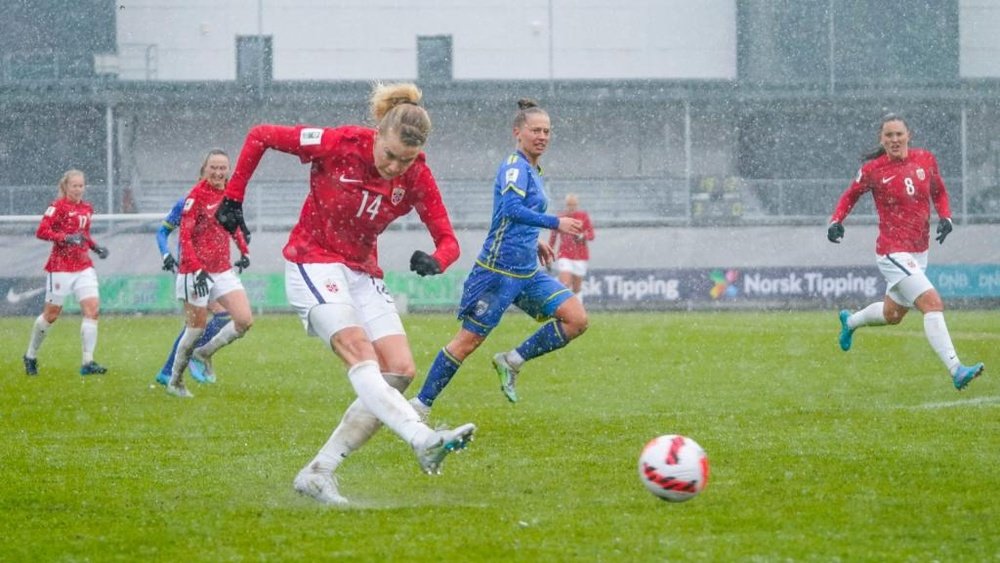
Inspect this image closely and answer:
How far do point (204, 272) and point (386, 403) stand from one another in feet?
20.9

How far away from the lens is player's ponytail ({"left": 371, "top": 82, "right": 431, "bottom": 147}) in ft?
22.3

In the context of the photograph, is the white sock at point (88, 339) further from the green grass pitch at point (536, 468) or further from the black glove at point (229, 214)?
the black glove at point (229, 214)

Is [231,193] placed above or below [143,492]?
above

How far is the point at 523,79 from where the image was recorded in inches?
1508

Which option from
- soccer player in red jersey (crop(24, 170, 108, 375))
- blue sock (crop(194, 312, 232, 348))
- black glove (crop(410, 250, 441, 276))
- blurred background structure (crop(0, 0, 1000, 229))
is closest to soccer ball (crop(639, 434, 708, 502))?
black glove (crop(410, 250, 441, 276))

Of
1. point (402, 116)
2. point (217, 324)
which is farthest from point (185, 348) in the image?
point (402, 116)

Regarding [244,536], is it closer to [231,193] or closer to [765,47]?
[231,193]

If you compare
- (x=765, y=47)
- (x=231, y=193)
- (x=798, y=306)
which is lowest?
(x=798, y=306)

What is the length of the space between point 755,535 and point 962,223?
2699 cm

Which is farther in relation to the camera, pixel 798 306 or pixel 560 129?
pixel 560 129

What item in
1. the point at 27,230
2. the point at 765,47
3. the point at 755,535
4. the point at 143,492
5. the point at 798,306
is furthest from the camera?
the point at 765,47

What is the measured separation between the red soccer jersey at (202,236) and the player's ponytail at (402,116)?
19.6 feet

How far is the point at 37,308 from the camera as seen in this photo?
27688 mm

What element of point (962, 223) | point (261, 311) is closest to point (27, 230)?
point (261, 311)
